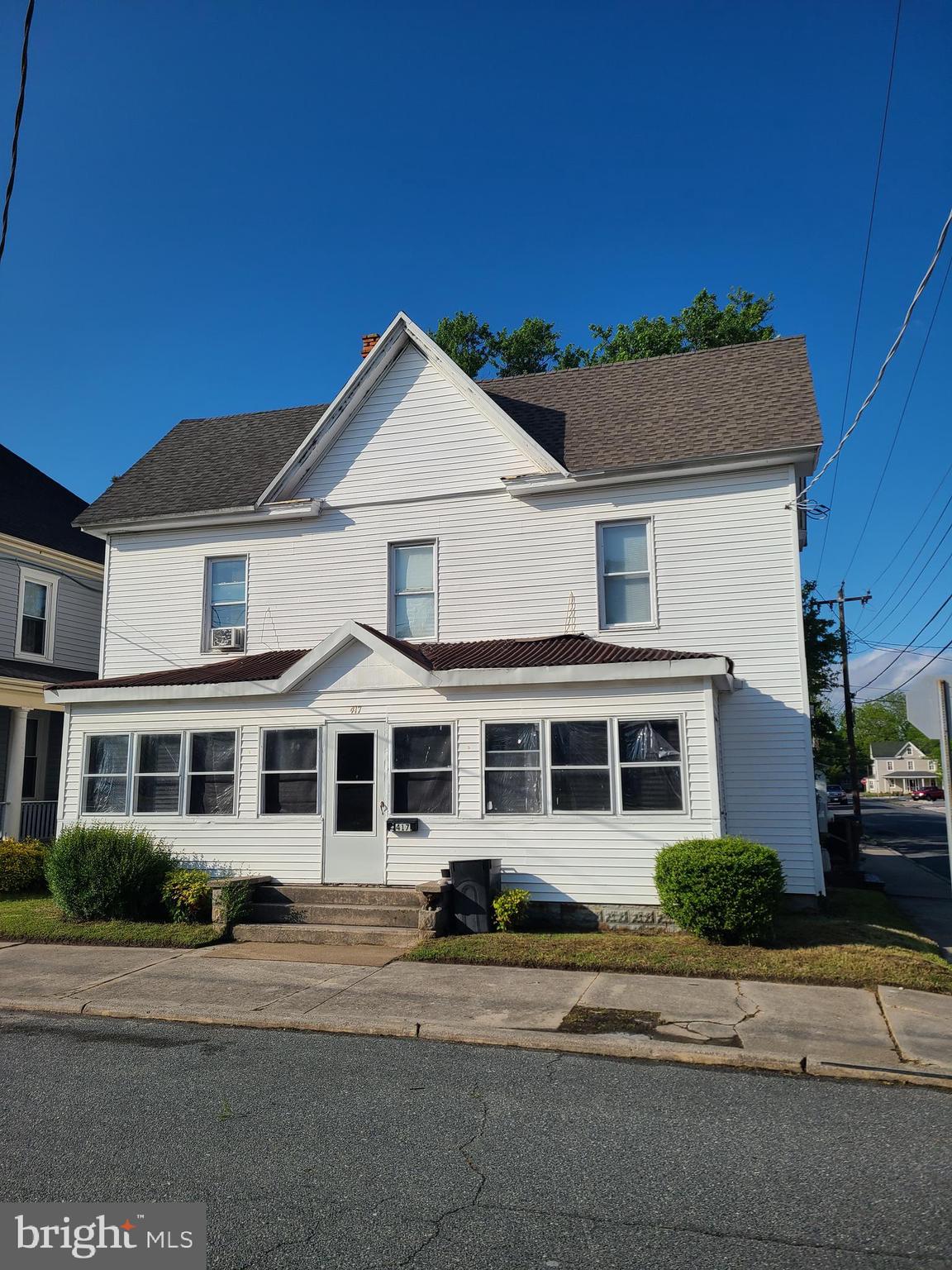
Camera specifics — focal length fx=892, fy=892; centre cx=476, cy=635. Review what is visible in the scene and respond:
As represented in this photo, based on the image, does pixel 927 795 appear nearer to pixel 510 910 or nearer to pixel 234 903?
pixel 510 910

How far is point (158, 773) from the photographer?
14.6 meters

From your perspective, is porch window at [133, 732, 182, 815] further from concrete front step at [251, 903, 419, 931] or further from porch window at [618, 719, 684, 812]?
porch window at [618, 719, 684, 812]

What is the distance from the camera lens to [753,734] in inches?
537

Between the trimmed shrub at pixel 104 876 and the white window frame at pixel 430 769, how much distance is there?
370 centimetres

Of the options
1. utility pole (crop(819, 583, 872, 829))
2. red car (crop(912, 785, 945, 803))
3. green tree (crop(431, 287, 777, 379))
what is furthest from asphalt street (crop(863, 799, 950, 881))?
red car (crop(912, 785, 945, 803))

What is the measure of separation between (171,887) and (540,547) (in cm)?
790

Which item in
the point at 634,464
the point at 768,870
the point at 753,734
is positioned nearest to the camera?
the point at 768,870

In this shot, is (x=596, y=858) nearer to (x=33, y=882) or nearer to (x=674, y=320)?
(x=33, y=882)

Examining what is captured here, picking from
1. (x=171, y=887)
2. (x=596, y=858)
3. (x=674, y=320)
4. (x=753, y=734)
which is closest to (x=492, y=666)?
(x=596, y=858)

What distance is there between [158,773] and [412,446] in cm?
714

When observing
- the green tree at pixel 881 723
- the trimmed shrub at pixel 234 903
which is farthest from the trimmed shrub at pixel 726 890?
the green tree at pixel 881 723

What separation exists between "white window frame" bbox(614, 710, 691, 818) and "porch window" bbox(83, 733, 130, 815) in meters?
8.05

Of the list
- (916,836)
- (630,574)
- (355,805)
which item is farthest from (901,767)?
(355,805)

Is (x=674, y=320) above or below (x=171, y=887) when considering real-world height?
above
